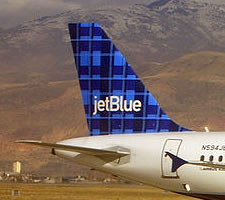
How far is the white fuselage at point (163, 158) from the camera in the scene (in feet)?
102

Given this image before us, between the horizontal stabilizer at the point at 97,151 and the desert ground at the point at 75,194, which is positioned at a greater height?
the horizontal stabilizer at the point at 97,151

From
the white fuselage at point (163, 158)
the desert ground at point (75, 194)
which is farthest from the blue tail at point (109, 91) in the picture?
the desert ground at point (75, 194)

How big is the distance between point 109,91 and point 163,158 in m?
5.01

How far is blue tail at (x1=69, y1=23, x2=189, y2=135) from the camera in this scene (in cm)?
3509

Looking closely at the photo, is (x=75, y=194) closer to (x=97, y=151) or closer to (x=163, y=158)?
(x=97, y=151)

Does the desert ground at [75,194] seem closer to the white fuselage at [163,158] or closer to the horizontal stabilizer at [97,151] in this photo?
the white fuselage at [163,158]

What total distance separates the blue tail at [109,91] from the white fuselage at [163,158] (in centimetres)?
99

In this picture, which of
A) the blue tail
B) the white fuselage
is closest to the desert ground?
the blue tail

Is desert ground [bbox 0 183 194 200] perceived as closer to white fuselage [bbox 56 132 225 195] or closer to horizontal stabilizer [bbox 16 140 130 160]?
white fuselage [bbox 56 132 225 195]

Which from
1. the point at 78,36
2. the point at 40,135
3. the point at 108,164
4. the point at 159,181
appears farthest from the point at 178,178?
the point at 40,135

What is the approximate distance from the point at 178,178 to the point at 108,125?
5.05 m

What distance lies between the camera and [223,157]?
99.3 feet

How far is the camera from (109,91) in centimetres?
3562

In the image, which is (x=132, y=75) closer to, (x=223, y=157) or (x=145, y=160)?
(x=145, y=160)
